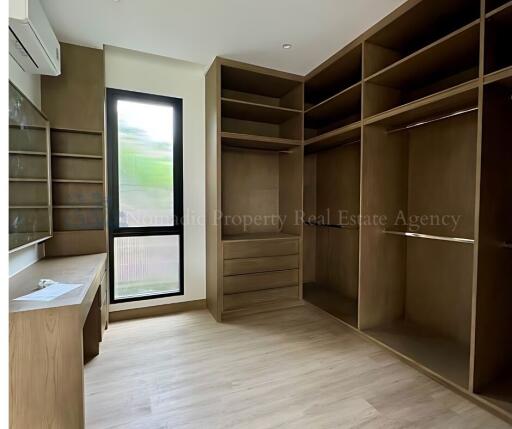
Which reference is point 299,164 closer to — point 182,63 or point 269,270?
point 269,270

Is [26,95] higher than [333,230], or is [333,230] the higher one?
[26,95]

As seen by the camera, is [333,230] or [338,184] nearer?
[338,184]

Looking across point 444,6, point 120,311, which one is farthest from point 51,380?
point 444,6

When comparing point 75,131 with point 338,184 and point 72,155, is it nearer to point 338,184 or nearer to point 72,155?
point 72,155

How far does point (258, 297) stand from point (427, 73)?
270 centimetres

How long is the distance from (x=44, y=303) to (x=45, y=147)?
1543mm

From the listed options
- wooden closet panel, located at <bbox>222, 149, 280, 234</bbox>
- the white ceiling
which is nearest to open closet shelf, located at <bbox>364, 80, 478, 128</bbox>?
the white ceiling

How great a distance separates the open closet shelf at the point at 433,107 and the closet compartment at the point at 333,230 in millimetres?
902

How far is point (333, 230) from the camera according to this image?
3.72 meters

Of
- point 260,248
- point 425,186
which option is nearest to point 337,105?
point 425,186

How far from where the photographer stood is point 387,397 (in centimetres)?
174

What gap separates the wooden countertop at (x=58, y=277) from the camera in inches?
51.2

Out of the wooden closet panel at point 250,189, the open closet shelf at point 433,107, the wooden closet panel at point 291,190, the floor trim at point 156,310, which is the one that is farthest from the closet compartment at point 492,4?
the floor trim at point 156,310

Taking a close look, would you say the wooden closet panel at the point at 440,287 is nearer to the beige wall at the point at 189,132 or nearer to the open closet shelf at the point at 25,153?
the beige wall at the point at 189,132
